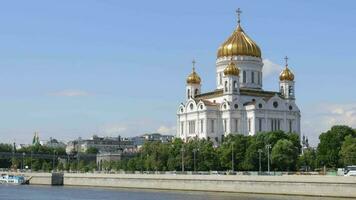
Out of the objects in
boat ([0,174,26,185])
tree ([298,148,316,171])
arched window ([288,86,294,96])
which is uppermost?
arched window ([288,86,294,96])

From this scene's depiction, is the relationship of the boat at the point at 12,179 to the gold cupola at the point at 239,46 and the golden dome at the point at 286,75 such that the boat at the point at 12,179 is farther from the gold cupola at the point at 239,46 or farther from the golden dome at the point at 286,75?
the golden dome at the point at 286,75

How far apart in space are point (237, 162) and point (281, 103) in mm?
27855

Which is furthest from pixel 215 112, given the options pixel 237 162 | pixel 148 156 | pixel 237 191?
pixel 237 191

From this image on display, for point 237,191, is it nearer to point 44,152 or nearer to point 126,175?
point 126,175

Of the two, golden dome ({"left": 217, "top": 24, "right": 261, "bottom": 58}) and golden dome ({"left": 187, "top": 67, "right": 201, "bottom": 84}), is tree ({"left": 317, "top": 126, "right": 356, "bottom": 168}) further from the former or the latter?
golden dome ({"left": 187, "top": 67, "right": 201, "bottom": 84})

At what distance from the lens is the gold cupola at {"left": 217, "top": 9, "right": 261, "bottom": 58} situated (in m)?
122

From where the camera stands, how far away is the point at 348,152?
83.5 metres

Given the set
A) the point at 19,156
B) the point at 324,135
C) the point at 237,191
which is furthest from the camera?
the point at 19,156

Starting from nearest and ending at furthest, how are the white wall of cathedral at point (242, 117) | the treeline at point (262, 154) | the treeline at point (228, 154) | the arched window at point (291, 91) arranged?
the treeline at point (262, 154)
the treeline at point (228, 154)
the white wall of cathedral at point (242, 117)
the arched window at point (291, 91)

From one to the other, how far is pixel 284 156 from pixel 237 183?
17.8 m

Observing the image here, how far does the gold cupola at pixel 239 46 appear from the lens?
122125 millimetres

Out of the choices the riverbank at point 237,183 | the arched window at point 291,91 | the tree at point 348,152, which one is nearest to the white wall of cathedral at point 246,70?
the arched window at point 291,91

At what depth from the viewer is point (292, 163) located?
9344cm

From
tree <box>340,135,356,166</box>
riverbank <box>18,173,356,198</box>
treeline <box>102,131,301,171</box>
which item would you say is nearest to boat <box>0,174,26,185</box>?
riverbank <box>18,173,356,198</box>
